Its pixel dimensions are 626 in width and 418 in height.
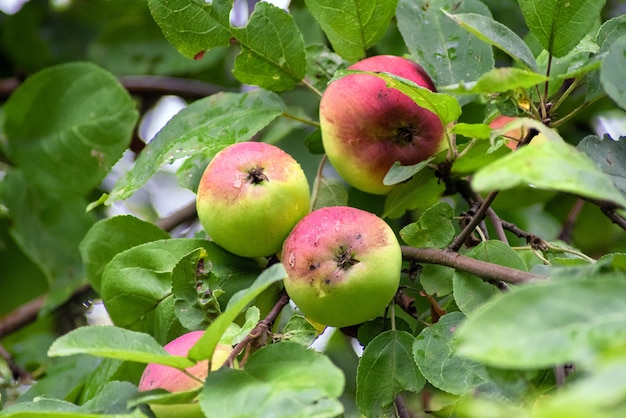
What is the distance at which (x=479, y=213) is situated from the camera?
2.27 feet

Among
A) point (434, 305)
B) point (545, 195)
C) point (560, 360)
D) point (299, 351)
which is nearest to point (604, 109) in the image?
point (545, 195)

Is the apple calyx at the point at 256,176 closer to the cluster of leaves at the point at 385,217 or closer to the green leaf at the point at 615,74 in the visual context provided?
the cluster of leaves at the point at 385,217

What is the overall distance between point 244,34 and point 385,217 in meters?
0.24

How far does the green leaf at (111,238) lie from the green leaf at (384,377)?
0.29 metres

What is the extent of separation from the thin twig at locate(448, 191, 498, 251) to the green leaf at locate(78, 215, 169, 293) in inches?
13.5

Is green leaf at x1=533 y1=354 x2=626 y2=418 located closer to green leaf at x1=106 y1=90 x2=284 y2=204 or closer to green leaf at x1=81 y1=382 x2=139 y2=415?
green leaf at x1=81 y1=382 x2=139 y2=415

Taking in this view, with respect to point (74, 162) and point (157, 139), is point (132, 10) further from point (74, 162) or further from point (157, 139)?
point (157, 139)

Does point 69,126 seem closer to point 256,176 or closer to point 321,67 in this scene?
point 321,67

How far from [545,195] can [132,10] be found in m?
1.03

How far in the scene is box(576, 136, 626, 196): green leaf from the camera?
68 centimetres

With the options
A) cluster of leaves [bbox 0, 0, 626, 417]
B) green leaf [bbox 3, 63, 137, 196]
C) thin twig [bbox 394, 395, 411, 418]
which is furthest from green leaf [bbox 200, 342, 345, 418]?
green leaf [bbox 3, 63, 137, 196]

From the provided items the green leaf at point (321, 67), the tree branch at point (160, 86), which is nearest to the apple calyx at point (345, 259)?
the green leaf at point (321, 67)

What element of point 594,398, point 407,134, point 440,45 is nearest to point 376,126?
point 407,134

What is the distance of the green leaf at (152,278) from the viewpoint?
82 centimetres
